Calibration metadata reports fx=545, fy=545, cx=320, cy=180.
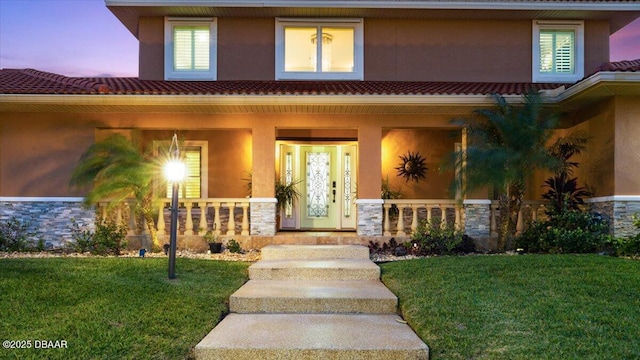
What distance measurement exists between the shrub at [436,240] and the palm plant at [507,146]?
3.89 feet

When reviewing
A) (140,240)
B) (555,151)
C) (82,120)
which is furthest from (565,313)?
(82,120)

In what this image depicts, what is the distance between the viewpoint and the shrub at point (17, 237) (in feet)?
35.5

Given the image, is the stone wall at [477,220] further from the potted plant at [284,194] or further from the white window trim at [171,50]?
the white window trim at [171,50]

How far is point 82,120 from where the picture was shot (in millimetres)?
11180

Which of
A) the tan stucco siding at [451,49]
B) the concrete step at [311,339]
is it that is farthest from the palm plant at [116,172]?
the tan stucco siding at [451,49]

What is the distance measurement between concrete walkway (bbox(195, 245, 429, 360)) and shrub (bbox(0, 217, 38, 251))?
16.4ft

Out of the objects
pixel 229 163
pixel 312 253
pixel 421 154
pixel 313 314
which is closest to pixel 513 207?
pixel 421 154

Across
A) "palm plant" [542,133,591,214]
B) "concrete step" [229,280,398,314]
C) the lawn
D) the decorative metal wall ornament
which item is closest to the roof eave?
the decorative metal wall ornament

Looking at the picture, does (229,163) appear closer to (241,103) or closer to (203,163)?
(203,163)

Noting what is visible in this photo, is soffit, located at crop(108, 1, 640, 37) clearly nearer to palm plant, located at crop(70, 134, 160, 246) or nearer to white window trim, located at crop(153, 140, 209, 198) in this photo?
white window trim, located at crop(153, 140, 209, 198)

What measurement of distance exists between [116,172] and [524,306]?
24.1 feet

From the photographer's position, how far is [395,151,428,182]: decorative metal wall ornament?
13.8m

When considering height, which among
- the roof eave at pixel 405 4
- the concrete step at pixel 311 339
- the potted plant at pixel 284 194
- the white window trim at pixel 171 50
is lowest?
the concrete step at pixel 311 339

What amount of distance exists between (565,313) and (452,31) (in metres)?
9.00
